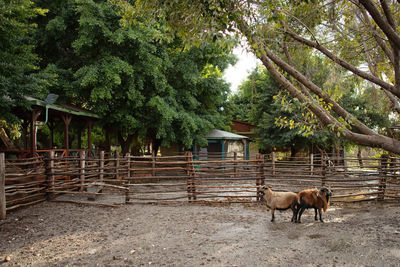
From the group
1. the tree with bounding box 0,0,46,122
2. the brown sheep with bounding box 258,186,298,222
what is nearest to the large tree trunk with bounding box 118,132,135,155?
the tree with bounding box 0,0,46,122

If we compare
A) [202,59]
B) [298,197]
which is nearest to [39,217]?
[298,197]

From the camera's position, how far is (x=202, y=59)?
674 inches

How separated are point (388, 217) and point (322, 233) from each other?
2.42 metres

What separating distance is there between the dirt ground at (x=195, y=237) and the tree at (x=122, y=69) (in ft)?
21.0

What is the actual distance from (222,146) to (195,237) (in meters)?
13.8

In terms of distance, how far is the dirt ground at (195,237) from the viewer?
15.0ft

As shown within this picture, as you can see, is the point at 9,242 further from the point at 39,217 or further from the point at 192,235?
the point at 192,235

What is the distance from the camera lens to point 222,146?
63.3ft

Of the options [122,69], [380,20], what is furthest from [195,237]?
[122,69]

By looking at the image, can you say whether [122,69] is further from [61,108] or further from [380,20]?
[380,20]

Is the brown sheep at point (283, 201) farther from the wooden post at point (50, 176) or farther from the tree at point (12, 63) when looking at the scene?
the tree at point (12, 63)

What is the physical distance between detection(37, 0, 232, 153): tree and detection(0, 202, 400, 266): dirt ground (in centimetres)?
641

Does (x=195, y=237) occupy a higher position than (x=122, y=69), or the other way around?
(x=122, y=69)

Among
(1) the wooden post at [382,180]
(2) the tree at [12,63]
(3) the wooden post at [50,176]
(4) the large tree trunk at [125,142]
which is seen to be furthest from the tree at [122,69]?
(1) the wooden post at [382,180]
